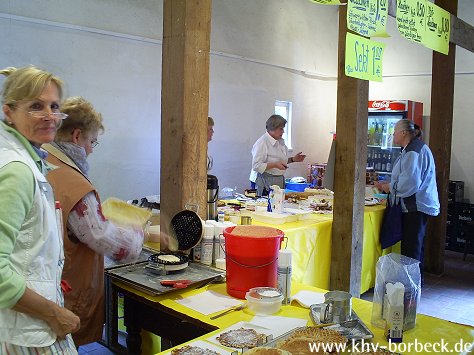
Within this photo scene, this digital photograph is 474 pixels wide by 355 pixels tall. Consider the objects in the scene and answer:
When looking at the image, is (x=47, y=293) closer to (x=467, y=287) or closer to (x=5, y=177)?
(x=5, y=177)

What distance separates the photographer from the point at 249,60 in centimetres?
768

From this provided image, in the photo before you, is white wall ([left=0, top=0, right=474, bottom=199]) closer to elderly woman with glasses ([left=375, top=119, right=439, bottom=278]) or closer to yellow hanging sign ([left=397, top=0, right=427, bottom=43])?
elderly woman with glasses ([left=375, top=119, right=439, bottom=278])

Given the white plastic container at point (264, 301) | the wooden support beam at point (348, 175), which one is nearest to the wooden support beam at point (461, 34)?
the wooden support beam at point (348, 175)

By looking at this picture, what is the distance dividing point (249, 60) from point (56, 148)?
5.85 metres

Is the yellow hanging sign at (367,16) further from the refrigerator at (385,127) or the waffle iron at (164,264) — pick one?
the refrigerator at (385,127)

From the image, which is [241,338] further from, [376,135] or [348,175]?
[376,135]

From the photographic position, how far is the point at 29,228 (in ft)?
4.72

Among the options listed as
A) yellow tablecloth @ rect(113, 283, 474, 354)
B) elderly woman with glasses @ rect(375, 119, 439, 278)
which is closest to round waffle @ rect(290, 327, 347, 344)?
yellow tablecloth @ rect(113, 283, 474, 354)

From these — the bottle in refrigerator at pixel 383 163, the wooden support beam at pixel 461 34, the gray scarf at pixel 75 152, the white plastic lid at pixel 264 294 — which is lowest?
the white plastic lid at pixel 264 294

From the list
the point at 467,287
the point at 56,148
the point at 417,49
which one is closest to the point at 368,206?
the point at 467,287

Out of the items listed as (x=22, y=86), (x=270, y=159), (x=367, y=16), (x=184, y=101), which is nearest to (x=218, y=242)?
(x=184, y=101)

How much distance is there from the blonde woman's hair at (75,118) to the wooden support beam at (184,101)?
58cm

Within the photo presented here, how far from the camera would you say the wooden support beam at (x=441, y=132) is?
5.88m

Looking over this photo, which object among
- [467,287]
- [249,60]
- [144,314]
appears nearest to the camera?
[144,314]
